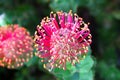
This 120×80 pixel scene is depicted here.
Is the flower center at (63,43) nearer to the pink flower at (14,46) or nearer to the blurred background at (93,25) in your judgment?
the pink flower at (14,46)

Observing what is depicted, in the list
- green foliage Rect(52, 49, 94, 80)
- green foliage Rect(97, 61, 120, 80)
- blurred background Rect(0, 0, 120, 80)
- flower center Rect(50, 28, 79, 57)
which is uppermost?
blurred background Rect(0, 0, 120, 80)

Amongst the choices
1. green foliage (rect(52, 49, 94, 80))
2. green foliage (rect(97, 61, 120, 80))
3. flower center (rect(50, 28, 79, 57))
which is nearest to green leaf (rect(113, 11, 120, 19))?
green foliage (rect(97, 61, 120, 80))

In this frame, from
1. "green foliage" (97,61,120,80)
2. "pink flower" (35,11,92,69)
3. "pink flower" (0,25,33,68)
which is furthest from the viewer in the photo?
"green foliage" (97,61,120,80)

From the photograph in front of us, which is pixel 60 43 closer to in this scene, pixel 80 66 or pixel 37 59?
pixel 80 66

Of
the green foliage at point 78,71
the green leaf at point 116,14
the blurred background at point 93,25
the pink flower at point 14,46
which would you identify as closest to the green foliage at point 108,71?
the blurred background at point 93,25

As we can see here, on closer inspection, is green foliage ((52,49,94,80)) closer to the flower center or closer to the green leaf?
the flower center

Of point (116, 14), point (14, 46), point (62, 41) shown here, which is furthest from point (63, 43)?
point (116, 14)
